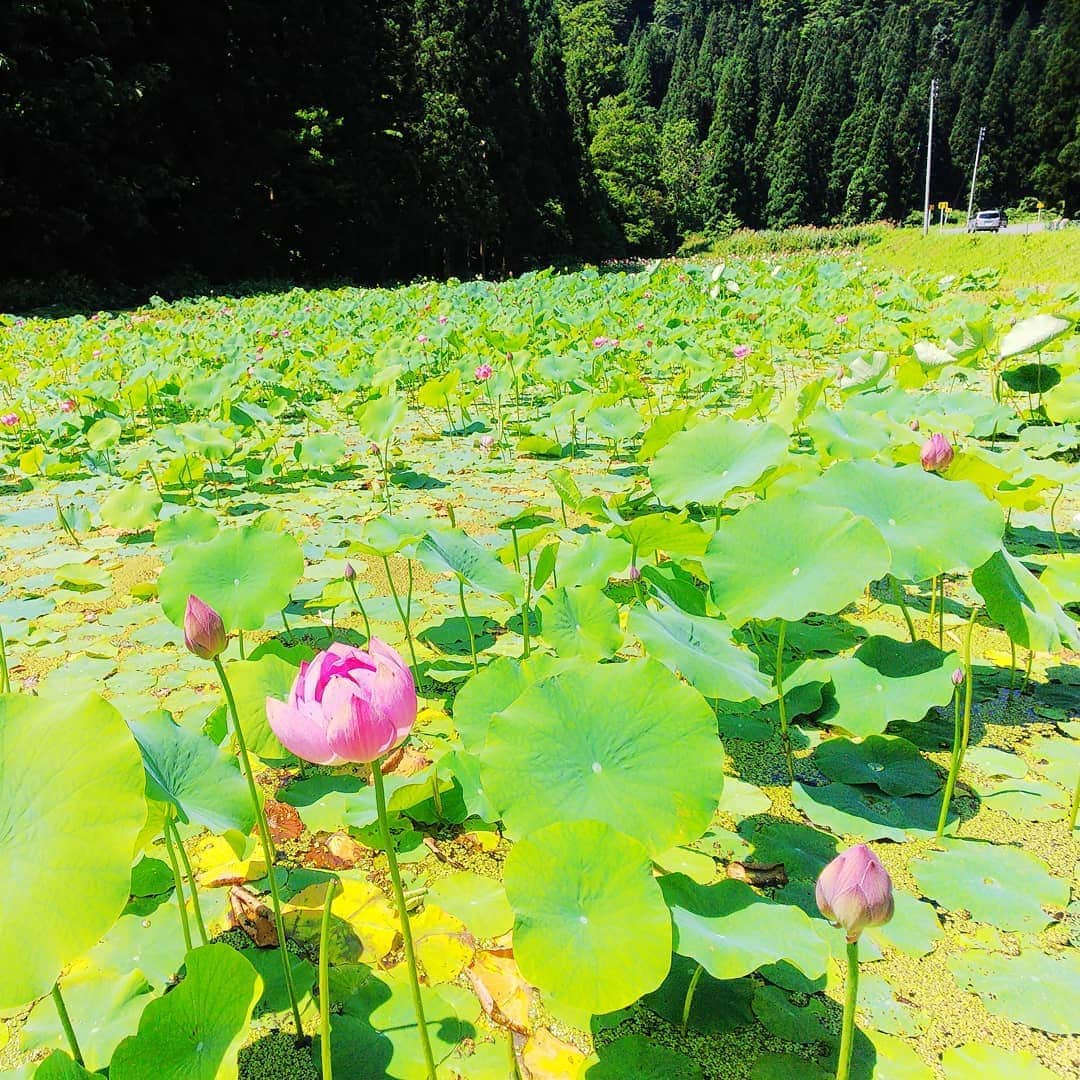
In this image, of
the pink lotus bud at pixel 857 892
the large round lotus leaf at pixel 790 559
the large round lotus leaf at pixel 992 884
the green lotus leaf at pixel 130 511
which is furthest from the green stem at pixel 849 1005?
the green lotus leaf at pixel 130 511

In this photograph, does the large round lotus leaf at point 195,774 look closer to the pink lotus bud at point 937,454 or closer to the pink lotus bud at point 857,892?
the pink lotus bud at point 857,892

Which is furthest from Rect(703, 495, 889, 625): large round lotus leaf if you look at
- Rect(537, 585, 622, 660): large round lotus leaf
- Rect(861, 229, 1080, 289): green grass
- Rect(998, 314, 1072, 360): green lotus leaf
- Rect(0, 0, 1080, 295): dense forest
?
Rect(0, 0, 1080, 295): dense forest

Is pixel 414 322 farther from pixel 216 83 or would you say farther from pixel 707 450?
pixel 216 83

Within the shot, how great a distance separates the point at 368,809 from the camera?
3.22ft

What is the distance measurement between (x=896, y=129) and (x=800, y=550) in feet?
143

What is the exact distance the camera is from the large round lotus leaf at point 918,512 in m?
1.11

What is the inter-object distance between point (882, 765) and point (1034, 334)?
6.77 ft

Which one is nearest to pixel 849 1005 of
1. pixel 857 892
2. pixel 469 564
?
pixel 857 892

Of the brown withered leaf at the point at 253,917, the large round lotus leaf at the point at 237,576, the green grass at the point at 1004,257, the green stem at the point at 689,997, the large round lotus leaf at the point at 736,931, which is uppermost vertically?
the large round lotus leaf at the point at 237,576

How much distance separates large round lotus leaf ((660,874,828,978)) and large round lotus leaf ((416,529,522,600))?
2.03ft

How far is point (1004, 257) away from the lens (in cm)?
1210

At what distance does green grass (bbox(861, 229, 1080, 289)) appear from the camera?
9.68 metres

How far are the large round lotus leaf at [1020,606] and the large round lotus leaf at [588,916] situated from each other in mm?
767

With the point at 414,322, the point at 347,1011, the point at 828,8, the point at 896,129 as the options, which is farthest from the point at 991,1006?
the point at 828,8
